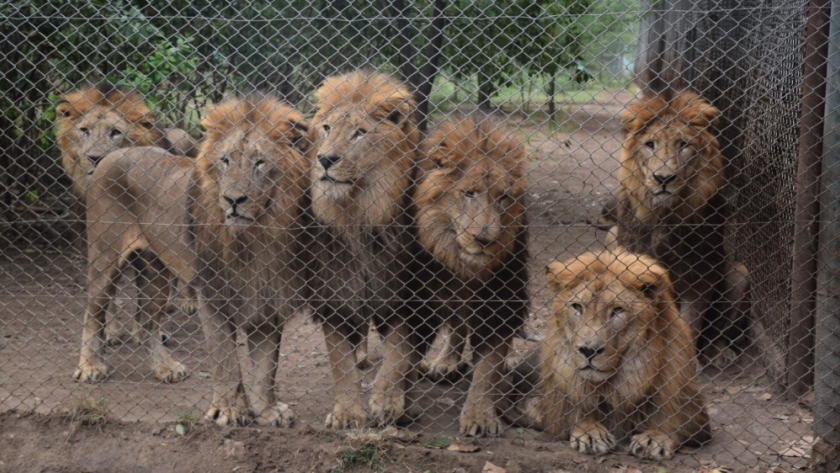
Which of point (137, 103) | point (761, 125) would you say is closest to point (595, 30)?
point (761, 125)

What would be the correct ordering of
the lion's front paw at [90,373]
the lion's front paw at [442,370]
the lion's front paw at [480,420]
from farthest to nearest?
1. the lion's front paw at [442,370]
2. the lion's front paw at [90,373]
3. the lion's front paw at [480,420]

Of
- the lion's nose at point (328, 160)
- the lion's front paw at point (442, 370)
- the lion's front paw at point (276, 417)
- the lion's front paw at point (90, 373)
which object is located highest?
the lion's nose at point (328, 160)

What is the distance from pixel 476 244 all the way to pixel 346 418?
1176mm

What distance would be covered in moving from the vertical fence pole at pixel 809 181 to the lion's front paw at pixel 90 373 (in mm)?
3963

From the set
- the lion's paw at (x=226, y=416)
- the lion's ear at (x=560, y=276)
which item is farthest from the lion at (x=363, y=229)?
the lion's ear at (x=560, y=276)

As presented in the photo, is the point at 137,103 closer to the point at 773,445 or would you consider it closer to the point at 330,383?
the point at 330,383

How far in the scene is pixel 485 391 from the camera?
202 inches

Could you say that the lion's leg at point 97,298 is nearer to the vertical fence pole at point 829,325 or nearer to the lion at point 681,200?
the lion at point 681,200

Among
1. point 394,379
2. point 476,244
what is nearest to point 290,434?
point 394,379

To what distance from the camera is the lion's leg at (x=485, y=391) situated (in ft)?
16.7

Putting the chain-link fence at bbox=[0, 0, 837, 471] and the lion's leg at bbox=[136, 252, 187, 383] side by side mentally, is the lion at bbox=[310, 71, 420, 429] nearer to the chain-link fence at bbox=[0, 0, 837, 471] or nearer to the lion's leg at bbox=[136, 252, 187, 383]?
the chain-link fence at bbox=[0, 0, 837, 471]

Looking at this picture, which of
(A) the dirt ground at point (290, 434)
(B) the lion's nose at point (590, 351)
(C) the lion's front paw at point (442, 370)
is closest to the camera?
(B) the lion's nose at point (590, 351)

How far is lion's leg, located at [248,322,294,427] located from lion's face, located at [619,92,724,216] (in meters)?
2.28

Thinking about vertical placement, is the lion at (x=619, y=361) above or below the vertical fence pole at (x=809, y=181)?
below
